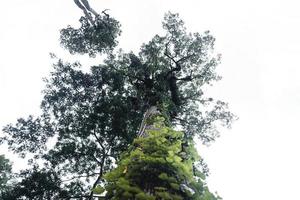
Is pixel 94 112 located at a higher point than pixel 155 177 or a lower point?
higher

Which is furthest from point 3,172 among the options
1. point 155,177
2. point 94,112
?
point 155,177

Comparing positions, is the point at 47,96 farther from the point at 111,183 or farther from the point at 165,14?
the point at 111,183

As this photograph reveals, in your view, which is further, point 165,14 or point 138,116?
point 165,14

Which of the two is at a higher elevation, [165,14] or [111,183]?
[165,14]

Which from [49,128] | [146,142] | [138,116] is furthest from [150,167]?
[49,128]

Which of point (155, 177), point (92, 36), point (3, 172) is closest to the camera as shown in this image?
point (155, 177)

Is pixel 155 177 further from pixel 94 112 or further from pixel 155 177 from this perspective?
pixel 94 112

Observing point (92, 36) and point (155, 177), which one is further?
point (92, 36)

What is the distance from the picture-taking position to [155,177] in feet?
9.63

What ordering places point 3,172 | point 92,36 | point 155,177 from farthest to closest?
point 3,172, point 92,36, point 155,177

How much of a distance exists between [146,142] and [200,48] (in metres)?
12.5

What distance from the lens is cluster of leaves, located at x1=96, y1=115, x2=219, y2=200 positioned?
269 centimetres

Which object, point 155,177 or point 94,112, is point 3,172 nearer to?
point 94,112

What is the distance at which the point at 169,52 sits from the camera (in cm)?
1492
